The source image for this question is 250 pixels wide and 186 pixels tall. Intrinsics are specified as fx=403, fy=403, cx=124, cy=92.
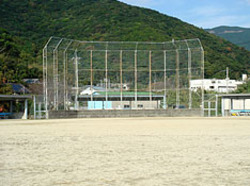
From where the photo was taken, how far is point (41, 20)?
93.9m

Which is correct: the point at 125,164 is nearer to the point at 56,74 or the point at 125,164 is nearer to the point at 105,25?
the point at 56,74

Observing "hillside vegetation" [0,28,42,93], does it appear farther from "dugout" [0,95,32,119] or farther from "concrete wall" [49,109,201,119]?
"concrete wall" [49,109,201,119]

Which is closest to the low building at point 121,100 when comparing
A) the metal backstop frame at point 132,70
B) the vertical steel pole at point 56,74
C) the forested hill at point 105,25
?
the metal backstop frame at point 132,70

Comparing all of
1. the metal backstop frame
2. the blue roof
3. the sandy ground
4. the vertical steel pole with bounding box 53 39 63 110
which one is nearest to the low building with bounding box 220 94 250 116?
the metal backstop frame

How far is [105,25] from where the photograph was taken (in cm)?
7056

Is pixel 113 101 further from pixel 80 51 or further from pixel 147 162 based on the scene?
pixel 147 162

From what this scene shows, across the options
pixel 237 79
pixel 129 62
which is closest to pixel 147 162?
pixel 129 62

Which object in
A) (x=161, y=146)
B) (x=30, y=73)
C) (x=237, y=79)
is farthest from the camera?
(x=237, y=79)

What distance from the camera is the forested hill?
216ft

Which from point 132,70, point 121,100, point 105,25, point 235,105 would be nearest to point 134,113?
point 121,100

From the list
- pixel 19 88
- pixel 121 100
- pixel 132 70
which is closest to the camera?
pixel 121 100

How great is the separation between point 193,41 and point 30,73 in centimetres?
4287

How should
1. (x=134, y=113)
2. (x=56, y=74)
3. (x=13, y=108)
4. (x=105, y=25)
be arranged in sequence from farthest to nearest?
(x=105, y=25) → (x=13, y=108) → (x=134, y=113) → (x=56, y=74)

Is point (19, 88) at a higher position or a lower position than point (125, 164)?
higher
